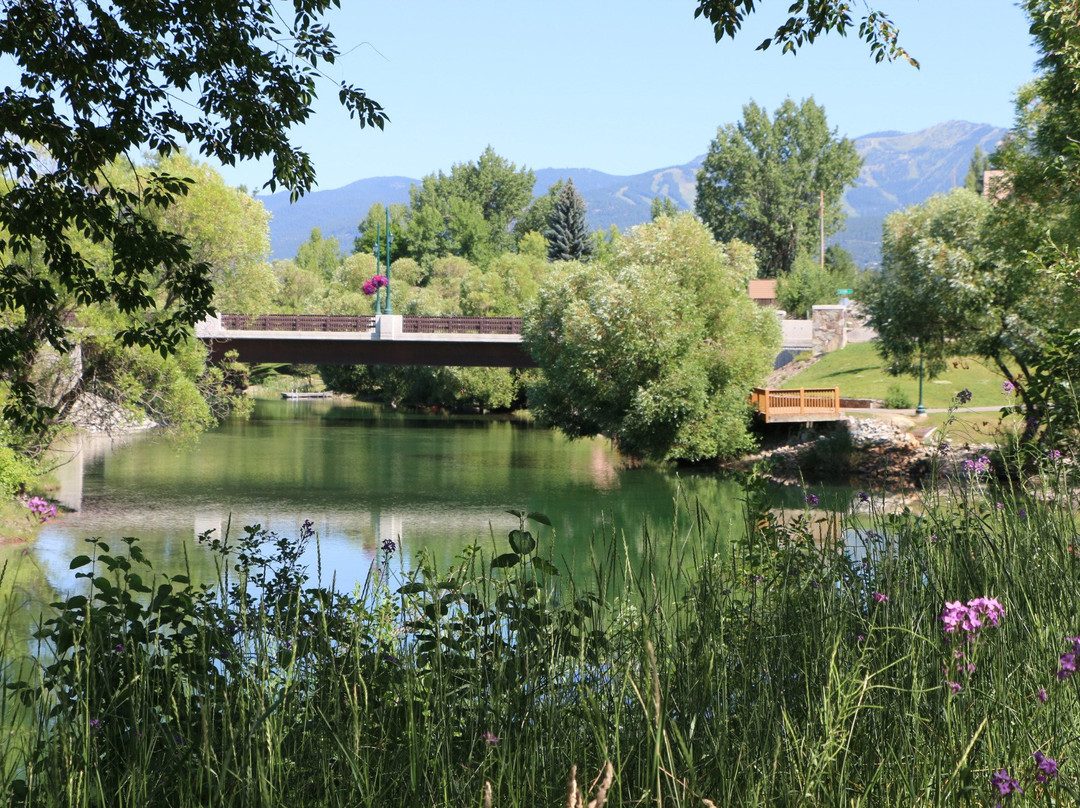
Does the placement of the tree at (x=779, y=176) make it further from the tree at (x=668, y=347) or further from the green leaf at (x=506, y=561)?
the green leaf at (x=506, y=561)

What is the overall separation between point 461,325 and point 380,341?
2.87 metres

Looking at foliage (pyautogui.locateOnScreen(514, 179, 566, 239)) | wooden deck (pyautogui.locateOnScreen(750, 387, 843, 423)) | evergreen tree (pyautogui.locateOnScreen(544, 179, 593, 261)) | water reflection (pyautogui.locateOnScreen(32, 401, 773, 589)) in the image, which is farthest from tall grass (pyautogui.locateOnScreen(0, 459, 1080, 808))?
foliage (pyautogui.locateOnScreen(514, 179, 566, 239))

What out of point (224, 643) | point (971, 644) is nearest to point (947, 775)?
point (971, 644)

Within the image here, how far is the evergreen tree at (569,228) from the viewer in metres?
65.4

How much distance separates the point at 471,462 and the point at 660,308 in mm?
7267

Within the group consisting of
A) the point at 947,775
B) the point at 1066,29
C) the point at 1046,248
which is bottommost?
the point at 947,775

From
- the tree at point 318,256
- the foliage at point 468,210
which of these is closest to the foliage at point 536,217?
the foliage at point 468,210

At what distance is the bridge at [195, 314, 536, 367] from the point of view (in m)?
35.0

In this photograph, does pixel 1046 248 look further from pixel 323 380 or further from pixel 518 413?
pixel 323 380

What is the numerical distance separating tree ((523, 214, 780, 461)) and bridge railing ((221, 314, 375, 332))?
9.60 meters

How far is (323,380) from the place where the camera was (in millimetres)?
67250

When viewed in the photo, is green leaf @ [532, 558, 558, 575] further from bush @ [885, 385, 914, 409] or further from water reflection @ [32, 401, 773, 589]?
bush @ [885, 385, 914, 409]

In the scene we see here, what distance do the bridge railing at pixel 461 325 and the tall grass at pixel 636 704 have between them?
107ft

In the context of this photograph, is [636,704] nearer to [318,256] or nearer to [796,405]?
[796,405]
